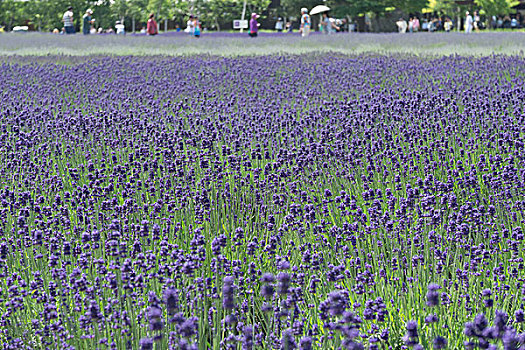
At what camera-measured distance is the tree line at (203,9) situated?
45.3 metres

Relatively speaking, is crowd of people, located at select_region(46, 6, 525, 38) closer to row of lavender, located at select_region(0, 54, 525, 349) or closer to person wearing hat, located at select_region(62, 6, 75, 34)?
person wearing hat, located at select_region(62, 6, 75, 34)

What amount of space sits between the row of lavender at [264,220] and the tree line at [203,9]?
38.6 metres

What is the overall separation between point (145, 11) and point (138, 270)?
52656 mm

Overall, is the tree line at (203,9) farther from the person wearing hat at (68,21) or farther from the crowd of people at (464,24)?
the person wearing hat at (68,21)

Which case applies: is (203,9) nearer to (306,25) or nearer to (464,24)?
(464,24)

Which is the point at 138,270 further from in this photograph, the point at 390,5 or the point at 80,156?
the point at 390,5

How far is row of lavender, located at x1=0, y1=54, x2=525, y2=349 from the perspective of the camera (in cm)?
218

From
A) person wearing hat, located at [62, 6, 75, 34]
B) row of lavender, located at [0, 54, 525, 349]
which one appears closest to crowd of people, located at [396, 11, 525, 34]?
person wearing hat, located at [62, 6, 75, 34]

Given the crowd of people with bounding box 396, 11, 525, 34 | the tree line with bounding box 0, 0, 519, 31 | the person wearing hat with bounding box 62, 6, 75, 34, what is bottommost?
the person wearing hat with bounding box 62, 6, 75, 34

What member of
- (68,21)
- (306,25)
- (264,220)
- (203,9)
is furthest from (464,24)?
(264,220)

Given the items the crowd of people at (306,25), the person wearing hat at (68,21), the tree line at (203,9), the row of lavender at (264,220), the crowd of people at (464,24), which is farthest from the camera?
the tree line at (203,9)

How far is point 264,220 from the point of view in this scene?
3.66 meters

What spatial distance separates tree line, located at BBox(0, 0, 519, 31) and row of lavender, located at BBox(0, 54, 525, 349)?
3859cm

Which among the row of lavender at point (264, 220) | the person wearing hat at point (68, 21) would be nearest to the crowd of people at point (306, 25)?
the person wearing hat at point (68, 21)
